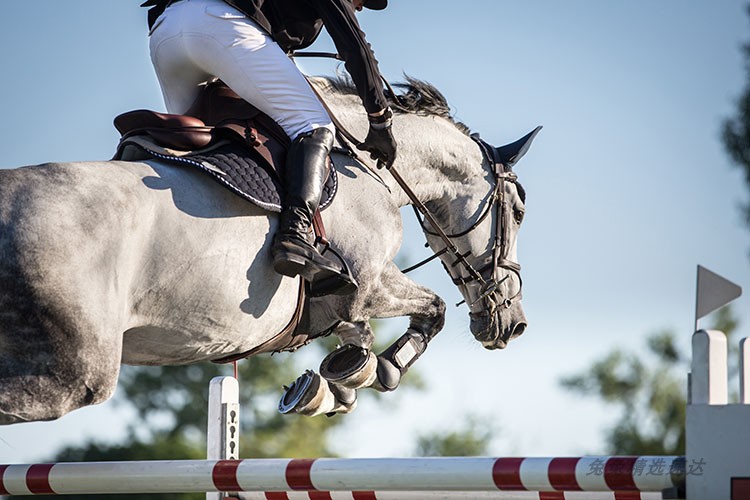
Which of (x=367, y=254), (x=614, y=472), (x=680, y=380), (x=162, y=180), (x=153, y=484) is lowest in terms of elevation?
(x=680, y=380)

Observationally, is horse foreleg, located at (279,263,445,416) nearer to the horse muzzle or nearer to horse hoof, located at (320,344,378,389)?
horse hoof, located at (320,344,378,389)

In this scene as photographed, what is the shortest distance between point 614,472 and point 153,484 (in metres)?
1.84

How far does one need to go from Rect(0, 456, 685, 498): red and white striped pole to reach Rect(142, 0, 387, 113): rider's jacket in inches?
62.7

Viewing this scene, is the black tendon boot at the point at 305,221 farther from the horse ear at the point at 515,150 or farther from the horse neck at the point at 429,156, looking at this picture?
the horse ear at the point at 515,150

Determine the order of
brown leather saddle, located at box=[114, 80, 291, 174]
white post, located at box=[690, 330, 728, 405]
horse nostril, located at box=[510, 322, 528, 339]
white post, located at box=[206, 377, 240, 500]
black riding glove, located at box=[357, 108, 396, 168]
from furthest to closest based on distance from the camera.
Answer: horse nostril, located at box=[510, 322, 528, 339]
white post, located at box=[206, 377, 240, 500]
black riding glove, located at box=[357, 108, 396, 168]
brown leather saddle, located at box=[114, 80, 291, 174]
white post, located at box=[690, 330, 728, 405]

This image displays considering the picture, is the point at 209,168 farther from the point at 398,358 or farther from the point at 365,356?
the point at 398,358

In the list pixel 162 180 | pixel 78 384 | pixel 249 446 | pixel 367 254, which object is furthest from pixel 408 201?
pixel 249 446

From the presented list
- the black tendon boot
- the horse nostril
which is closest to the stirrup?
the black tendon boot

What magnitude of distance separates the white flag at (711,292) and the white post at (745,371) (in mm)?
238

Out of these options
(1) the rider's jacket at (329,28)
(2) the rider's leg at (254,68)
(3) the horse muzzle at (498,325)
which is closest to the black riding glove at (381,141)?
(1) the rider's jacket at (329,28)

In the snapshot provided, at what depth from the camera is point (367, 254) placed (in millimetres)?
5039

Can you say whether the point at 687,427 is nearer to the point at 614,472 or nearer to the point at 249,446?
the point at 614,472

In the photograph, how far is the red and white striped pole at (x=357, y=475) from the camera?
3.75m

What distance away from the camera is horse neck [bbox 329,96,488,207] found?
→ 18.2 feet
